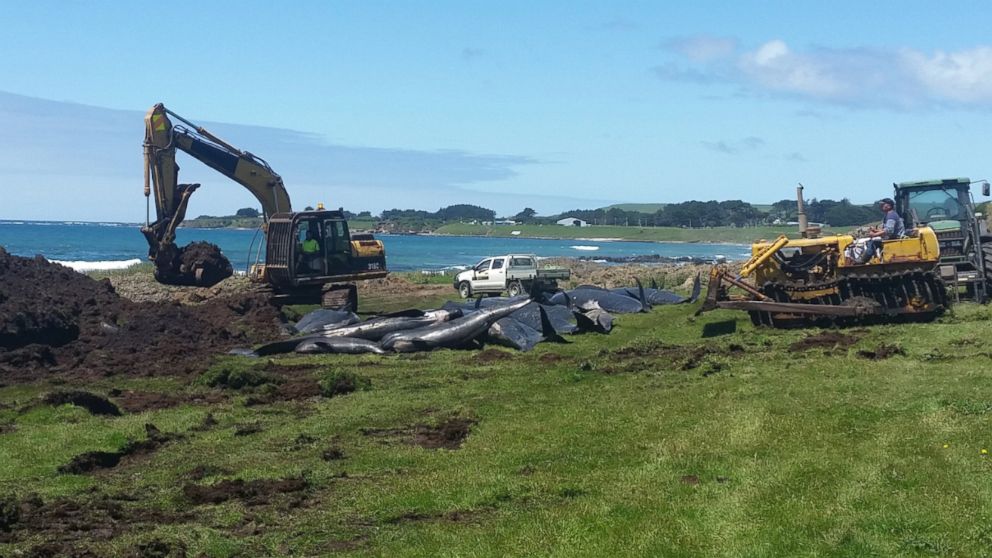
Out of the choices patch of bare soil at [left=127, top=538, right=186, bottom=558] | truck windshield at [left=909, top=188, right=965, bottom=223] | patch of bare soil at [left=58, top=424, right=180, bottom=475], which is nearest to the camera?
patch of bare soil at [left=127, top=538, right=186, bottom=558]

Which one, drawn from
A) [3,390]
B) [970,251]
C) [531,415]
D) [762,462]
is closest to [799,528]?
[762,462]

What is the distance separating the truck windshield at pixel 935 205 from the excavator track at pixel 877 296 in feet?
18.5

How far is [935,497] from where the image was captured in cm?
901

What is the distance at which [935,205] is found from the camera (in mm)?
28328

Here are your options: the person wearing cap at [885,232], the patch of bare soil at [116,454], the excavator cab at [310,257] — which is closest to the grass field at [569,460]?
the patch of bare soil at [116,454]

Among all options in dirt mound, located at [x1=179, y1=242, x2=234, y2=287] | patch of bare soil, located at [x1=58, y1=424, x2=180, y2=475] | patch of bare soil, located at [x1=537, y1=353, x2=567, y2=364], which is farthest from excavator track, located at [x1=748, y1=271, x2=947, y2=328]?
dirt mound, located at [x1=179, y1=242, x2=234, y2=287]

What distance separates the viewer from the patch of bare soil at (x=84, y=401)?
49.1 ft

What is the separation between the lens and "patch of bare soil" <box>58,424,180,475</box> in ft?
38.2

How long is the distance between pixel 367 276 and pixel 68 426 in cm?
1911

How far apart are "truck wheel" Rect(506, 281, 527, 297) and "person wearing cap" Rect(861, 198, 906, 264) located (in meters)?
17.3

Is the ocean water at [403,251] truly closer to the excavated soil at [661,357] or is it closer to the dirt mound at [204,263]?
the dirt mound at [204,263]

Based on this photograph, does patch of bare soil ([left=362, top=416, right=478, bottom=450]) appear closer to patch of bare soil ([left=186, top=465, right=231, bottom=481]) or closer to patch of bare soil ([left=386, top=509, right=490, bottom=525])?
patch of bare soil ([left=186, top=465, right=231, bottom=481])

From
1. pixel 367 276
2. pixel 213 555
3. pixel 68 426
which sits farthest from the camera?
pixel 367 276

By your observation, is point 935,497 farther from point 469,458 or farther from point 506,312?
point 506,312
